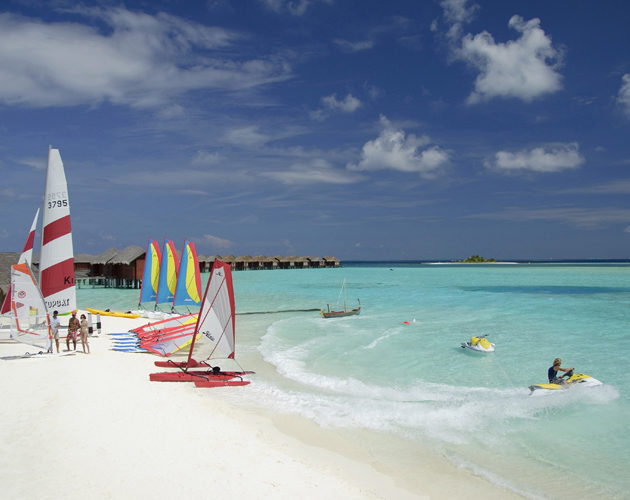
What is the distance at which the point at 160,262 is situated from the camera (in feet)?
71.5

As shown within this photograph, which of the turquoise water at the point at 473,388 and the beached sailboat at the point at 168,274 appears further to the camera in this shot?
the beached sailboat at the point at 168,274

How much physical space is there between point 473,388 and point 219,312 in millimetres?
6962

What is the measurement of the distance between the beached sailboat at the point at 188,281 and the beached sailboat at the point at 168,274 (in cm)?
52

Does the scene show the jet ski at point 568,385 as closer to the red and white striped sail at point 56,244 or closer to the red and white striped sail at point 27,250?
the red and white striped sail at point 56,244

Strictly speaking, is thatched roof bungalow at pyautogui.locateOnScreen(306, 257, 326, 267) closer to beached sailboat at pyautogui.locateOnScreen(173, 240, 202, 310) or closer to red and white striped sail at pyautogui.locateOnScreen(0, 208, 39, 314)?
beached sailboat at pyautogui.locateOnScreen(173, 240, 202, 310)

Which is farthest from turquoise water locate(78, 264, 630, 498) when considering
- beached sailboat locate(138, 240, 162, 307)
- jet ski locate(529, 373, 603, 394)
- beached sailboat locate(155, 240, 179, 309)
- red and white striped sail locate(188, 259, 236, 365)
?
beached sailboat locate(138, 240, 162, 307)

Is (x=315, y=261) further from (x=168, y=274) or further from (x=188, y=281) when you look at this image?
(x=188, y=281)

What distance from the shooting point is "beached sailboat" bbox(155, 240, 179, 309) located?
65.9 feet

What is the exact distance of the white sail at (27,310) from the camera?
39.2 ft

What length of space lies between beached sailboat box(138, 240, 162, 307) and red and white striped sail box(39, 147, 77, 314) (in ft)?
31.3

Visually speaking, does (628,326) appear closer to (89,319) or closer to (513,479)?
(513,479)

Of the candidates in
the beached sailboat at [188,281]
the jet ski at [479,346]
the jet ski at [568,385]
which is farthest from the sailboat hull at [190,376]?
the beached sailboat at [188,281]

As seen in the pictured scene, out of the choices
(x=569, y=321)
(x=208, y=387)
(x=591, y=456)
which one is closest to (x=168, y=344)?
(x=208, y=387)

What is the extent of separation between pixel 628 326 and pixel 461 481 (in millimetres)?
18750
